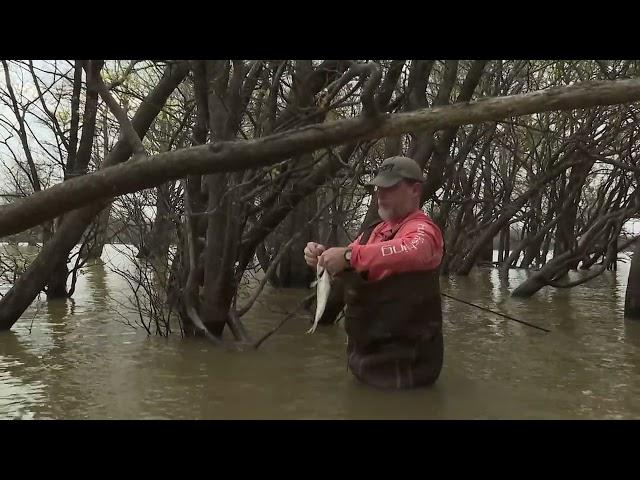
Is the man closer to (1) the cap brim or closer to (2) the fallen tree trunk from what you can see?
(1) the cap brim

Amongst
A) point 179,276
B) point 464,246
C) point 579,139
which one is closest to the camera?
point 179,276

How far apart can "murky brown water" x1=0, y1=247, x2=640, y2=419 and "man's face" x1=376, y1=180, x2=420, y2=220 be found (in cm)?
153

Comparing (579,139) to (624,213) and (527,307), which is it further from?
(527,307)

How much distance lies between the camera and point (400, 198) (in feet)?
17.9

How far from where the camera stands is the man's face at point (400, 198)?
5.44m

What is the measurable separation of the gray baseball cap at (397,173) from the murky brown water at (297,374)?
69.9 inches

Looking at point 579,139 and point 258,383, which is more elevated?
point 579,139

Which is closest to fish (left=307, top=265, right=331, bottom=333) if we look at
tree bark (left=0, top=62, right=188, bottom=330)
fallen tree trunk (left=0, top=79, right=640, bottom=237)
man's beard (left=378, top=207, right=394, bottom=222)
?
man's beard (left=378, top=207, right=394, bottom=222)

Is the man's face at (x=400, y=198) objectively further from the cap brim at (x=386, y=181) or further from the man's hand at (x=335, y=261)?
the man's hand at (x=335, y=261)

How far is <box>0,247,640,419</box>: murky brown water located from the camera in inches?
209

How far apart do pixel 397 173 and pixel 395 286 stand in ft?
3.07

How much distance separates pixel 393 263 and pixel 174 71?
5.96m

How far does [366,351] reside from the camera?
18.4 ft
